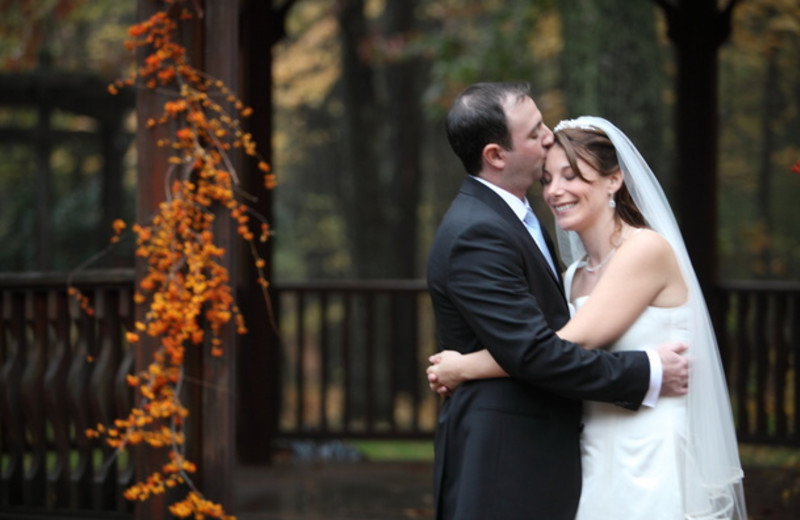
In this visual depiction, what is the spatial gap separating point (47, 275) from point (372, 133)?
8.92 metres

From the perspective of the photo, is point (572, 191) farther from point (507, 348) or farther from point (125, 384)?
point (125, 384)

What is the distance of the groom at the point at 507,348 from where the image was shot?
10.9 feet

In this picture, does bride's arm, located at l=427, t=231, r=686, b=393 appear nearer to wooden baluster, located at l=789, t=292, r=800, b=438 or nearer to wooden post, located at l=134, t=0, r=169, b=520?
wooden post, located at l=134, t=0, r=169, b=520

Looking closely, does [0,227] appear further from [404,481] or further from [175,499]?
[175,499]

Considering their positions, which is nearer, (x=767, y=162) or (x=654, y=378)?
(x=654, y=378)

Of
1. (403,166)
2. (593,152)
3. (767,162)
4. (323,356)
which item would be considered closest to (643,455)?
(593,152)

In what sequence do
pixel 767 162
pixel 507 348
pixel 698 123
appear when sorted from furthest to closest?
pixel 767 162
pixel 698 123
pixel 507 348

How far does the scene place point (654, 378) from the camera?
3420mm

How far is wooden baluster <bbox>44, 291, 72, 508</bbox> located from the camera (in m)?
5.76

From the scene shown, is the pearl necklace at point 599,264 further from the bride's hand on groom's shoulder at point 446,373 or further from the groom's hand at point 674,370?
the bride's hand on groom's shoulder at point 446,373

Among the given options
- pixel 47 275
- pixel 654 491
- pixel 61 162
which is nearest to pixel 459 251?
pixel 654 491

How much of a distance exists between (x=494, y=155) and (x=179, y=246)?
1.96 m

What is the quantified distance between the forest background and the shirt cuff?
4769 millimetres

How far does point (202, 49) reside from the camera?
16.9 feet
